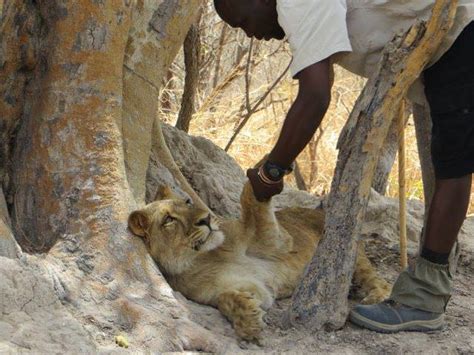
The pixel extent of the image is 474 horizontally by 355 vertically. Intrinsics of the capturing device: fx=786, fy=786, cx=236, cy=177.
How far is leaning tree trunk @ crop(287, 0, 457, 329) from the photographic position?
325 cm

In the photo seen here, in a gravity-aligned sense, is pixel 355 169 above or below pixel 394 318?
above

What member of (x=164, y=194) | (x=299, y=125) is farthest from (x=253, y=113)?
(x=299, y=125)

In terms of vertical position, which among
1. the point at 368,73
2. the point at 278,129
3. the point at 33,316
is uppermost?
the point at 368,73

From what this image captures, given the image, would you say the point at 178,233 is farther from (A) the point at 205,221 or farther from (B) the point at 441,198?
(B) the point at 441,198

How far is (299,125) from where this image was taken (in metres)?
Answer: 3.23

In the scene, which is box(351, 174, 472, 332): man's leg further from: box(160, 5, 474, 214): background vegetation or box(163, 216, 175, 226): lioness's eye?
box(160, 5, 474, 214): background vegetation

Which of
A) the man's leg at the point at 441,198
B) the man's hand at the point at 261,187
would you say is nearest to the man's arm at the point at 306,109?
the man's hand at the point at 261,187

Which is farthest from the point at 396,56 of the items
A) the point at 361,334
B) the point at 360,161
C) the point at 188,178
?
the point at 188,178

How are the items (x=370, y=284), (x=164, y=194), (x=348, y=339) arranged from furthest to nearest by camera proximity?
(x=164, y=194)
(x=370, y=284)
(x=348, y=339)

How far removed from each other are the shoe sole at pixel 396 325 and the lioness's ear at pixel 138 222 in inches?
41.9

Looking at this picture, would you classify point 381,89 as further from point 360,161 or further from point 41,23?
point 41,23

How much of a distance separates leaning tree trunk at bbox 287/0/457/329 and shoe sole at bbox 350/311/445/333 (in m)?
0.09

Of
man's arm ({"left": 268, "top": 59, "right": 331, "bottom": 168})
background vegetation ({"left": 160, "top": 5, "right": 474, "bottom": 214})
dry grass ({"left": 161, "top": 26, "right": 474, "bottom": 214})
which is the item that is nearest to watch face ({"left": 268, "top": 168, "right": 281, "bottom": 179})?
man's arm ({"left": 268, "top": 59, "right": 331, "bottom": 168})

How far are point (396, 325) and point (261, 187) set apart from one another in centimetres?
88
